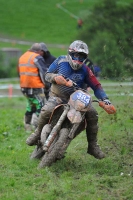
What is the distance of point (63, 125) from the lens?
29.5 feet

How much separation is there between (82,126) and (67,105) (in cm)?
51

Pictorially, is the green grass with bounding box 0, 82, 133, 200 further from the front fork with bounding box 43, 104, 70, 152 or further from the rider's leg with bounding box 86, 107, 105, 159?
the front fork with bounding box 43, 104, 70, 152

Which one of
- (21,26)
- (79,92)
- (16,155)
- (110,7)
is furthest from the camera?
(21,26)

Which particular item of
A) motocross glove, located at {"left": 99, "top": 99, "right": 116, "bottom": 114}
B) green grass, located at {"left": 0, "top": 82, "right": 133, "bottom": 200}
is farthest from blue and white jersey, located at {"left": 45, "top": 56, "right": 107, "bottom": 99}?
green grass, located at {"left": 0, "top": 82, "right": 133, "bottom": 200}

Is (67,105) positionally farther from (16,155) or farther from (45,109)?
(16,155)

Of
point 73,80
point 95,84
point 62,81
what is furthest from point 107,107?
point 62,81

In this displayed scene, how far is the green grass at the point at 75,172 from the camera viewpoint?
7.65m

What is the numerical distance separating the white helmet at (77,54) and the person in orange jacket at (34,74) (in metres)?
4.32

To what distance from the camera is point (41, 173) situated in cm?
871

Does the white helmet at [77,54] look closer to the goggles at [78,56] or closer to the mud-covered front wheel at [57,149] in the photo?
the goggles at [78,56]

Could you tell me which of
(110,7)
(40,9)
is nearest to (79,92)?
(110,7)

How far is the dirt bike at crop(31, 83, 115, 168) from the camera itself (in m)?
8.66

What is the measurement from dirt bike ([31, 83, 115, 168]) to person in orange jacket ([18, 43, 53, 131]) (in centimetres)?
449

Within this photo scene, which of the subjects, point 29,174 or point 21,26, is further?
point 21,26
